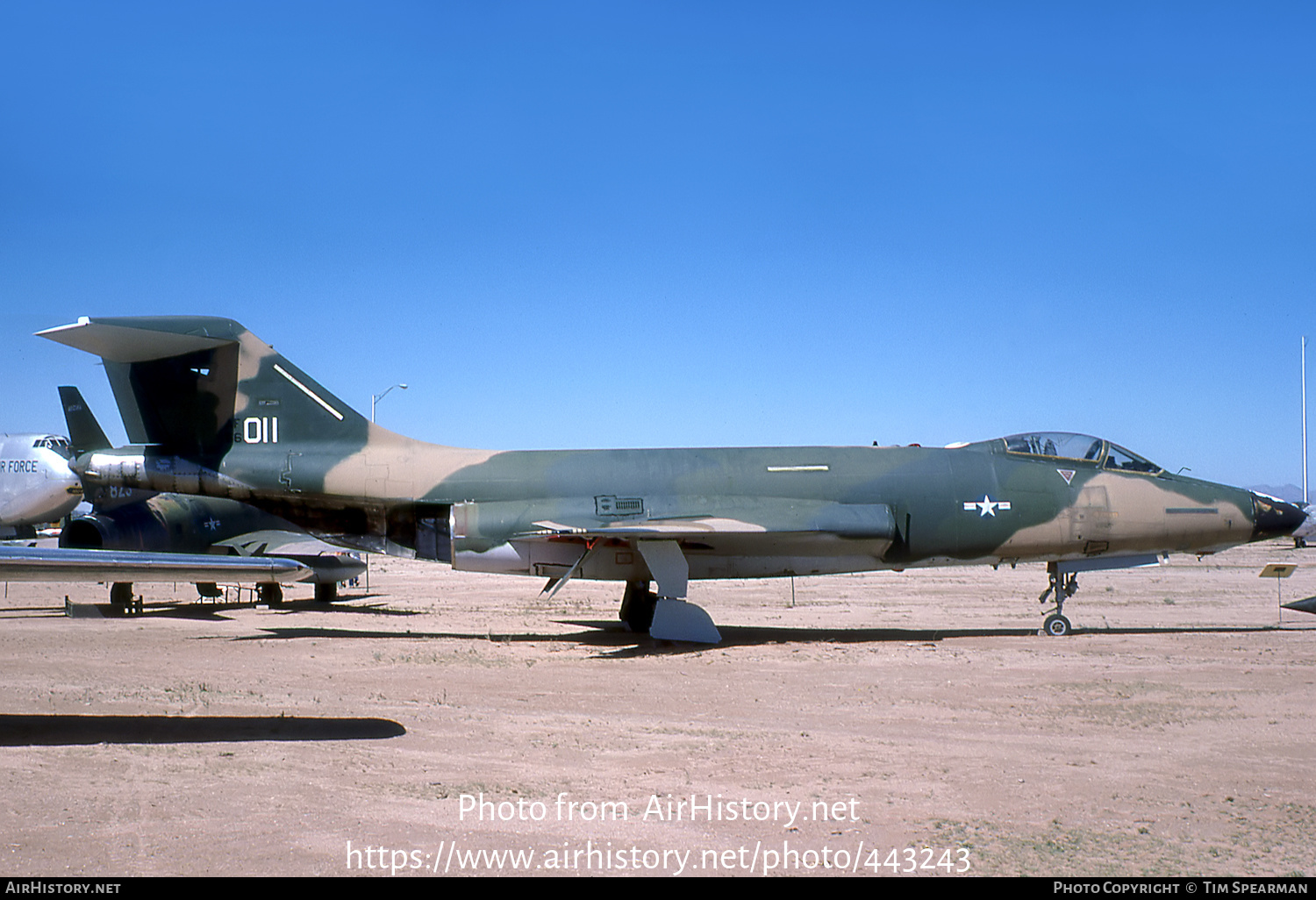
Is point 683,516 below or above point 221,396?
below

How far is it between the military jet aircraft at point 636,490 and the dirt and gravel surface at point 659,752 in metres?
1.28

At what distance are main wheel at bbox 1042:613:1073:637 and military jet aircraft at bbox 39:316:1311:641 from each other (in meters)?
0.03

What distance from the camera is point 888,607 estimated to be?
776 inches

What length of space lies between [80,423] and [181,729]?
60.0 ft

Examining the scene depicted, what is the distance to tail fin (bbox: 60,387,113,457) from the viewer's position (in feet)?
74.6

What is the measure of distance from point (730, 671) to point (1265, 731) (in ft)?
17.4

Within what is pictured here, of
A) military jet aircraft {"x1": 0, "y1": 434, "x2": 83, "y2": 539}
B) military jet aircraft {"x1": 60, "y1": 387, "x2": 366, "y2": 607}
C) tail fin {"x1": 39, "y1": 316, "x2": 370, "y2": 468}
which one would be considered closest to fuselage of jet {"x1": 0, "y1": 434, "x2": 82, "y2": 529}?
military jet aircraft {"x1": 0, "y1": 434, "x2": 83, "y2": 539}

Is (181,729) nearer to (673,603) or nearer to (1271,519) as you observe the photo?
(673,603)

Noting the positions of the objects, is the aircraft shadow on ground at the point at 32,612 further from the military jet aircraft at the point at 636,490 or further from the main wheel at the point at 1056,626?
the main wheel at the point at 1056,626

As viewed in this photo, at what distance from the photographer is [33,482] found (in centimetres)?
3303

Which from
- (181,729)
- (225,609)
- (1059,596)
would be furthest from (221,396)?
(1059,596)

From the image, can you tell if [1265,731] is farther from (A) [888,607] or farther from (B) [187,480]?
(B) [187,480]

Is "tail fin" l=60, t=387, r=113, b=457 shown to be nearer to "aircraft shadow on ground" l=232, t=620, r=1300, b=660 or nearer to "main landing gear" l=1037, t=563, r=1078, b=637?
"aircraft shadow on ground" l=232, t=620, r=1300, b=660
